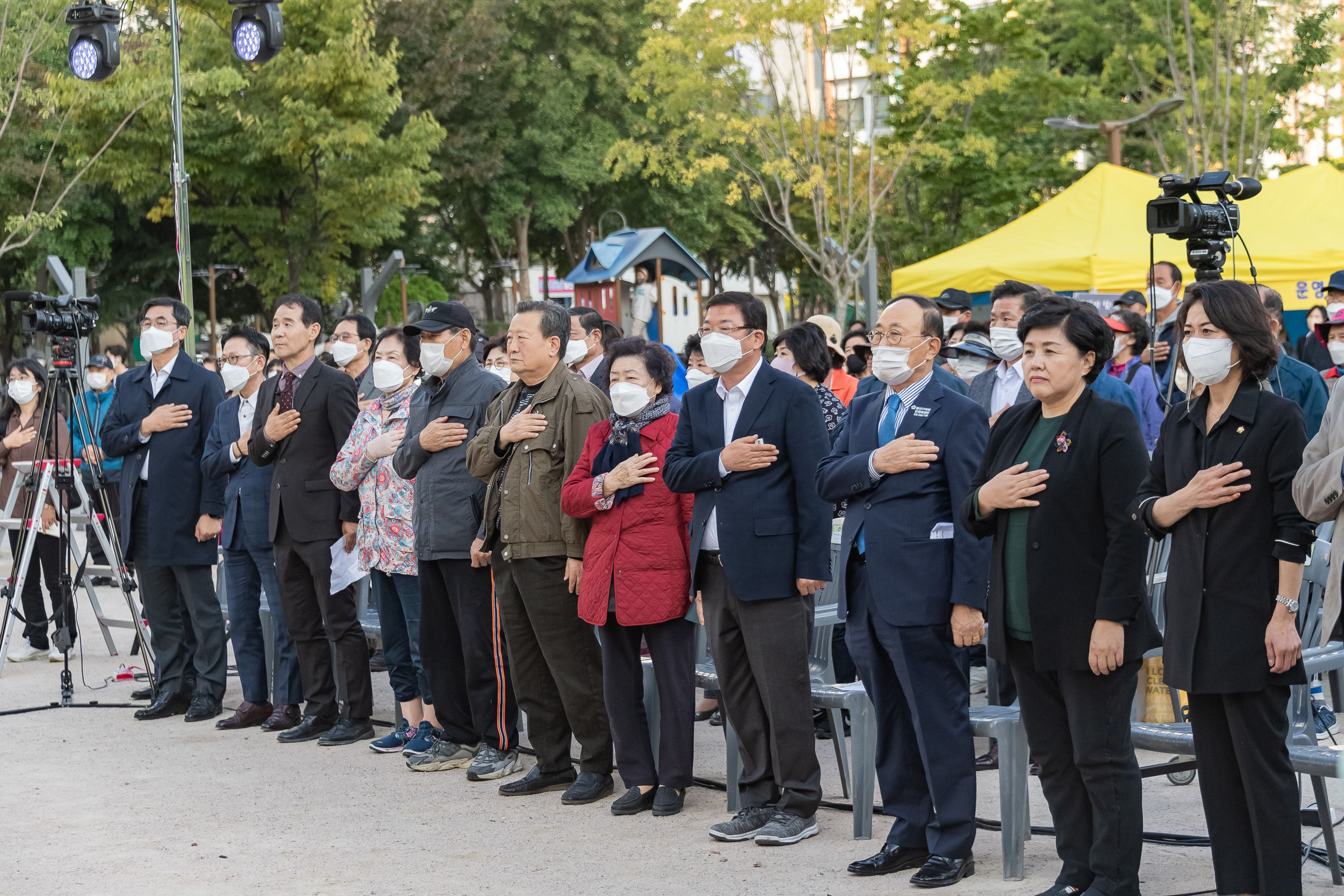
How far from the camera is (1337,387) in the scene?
3906 millimetres

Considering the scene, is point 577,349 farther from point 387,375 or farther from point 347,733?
point 347,733

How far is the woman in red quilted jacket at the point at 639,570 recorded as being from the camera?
574 cm

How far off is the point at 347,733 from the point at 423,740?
66 centimetres

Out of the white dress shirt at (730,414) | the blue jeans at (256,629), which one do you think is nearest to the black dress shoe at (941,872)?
the white dress shirt at (730,414)

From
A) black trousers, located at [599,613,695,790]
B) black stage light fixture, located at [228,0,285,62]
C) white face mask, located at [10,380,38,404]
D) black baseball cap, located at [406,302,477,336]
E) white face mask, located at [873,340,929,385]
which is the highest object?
black stage light fixture, located at [228,0,285,62]

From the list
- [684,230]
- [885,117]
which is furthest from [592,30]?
[885,117]

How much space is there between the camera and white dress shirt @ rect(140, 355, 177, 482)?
8.24m

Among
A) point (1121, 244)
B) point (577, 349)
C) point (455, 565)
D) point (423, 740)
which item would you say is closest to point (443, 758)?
point (423, 740)

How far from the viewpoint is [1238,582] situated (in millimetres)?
4059

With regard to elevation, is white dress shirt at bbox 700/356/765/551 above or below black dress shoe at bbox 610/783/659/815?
above

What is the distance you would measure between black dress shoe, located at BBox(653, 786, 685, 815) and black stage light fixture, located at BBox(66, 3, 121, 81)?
10134 mm

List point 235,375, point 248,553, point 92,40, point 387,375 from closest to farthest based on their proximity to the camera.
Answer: point 387,375, point 248,553, point 235,375, point 92,40

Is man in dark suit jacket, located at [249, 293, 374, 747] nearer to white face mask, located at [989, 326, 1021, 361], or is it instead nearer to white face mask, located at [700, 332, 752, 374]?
white face mask, located at [700, 332, 752, 374]

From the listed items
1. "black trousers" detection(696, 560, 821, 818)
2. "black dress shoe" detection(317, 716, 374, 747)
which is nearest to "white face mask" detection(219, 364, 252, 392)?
"black dress shoe" detection(317, 716, 374, 747)
